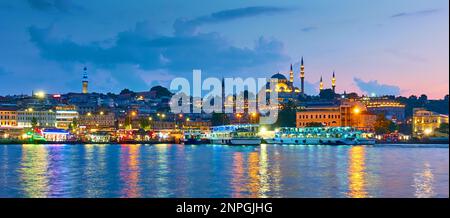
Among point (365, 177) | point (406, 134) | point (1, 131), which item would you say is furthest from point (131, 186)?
point (406, 134)

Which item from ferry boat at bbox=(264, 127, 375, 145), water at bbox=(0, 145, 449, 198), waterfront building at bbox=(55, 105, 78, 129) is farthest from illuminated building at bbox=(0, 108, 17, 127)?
water at bbox=(0, 145, 449, 198)

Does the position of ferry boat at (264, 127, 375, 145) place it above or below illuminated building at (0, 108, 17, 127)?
below

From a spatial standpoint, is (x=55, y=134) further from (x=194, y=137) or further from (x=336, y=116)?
(x=336, y=116)

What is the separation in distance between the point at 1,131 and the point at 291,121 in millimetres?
18215

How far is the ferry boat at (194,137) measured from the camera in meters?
37.2

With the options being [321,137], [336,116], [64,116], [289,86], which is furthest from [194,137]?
[289,86]

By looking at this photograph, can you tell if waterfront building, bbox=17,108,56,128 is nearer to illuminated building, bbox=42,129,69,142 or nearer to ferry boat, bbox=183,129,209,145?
illuminated building, bbox=42,129,69,142

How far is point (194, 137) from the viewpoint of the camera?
39.3 meters

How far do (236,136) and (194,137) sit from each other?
4.83 meters

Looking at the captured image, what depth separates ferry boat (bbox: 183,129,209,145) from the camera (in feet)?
122

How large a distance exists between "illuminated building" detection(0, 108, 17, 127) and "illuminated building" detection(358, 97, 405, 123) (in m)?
25.8

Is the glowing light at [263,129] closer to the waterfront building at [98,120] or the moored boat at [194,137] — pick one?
the moored boat at [194,137]
